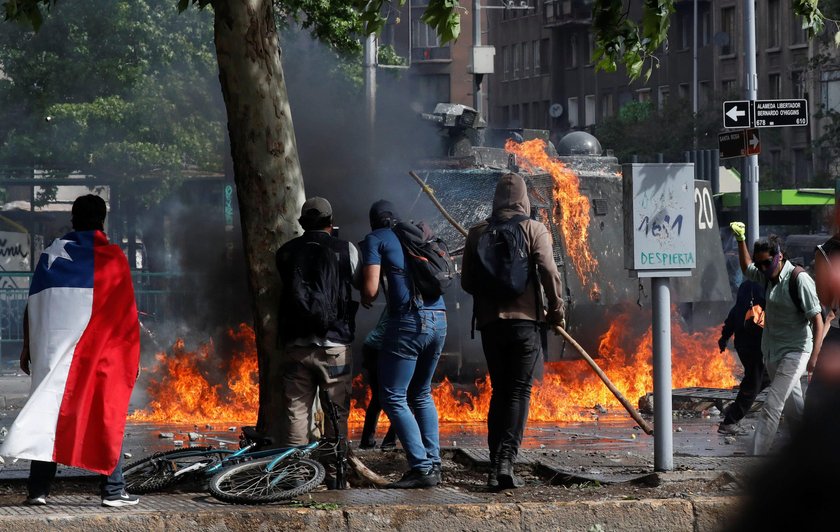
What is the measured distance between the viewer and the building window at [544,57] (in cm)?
7594

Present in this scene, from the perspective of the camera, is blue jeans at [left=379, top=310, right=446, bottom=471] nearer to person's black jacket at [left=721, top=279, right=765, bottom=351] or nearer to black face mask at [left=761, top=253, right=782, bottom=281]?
black face mask at [left=761, top=253, right=782, bottom=281]

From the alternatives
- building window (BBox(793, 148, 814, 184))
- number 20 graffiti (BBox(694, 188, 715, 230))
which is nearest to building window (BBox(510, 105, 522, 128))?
building window (BBox(793, 148, 814, 184))

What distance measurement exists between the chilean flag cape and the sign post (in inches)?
105

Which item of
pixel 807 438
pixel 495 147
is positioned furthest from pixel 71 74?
pixel 807 438

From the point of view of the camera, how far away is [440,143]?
15.7m

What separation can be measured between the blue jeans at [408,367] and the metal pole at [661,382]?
1.16 m

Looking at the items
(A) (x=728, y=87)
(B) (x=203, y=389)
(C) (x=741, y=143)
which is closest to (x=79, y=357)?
(B) (x=203, y=389)

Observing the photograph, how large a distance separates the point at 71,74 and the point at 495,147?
1372cm

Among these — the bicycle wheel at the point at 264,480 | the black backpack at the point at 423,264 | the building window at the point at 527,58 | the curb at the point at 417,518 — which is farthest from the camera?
the building window at the point at 527,58

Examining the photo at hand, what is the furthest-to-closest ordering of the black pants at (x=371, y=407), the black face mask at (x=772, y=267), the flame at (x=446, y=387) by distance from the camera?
the flame at (x=446, y=387) → the black pants at (x=371, y=407) → the black face mask at (x=772, y=267)

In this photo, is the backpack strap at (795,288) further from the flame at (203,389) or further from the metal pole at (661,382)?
the flame at (203,389)

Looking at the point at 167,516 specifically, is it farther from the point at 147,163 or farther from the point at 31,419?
the point at 147,163

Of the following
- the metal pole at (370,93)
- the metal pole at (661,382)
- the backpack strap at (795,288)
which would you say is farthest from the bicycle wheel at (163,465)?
the metal pole at (370,93)

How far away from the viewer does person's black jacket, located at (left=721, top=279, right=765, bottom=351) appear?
11.2 m
